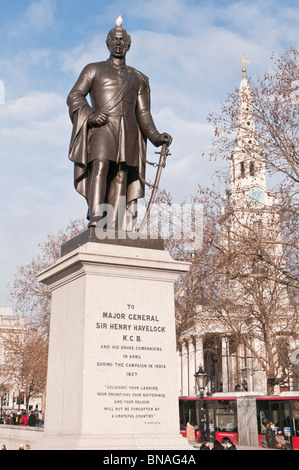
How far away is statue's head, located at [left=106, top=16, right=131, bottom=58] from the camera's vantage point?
344 inches

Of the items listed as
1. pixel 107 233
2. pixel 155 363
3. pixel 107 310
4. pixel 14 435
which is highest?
pixel 107 233

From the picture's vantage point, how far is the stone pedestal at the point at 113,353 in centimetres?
673

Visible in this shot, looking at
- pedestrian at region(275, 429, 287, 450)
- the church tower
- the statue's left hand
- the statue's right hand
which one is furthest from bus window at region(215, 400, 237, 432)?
the statue's right hand

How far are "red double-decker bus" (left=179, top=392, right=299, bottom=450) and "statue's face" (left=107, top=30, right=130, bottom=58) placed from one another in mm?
18659

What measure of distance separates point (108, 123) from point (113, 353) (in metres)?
3.47

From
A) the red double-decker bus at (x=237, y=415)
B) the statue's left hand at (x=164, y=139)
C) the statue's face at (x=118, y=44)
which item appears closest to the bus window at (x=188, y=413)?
the red double-decker bus at (x=237, y=415)

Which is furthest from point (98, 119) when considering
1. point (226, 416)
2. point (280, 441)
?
point (226, 416)

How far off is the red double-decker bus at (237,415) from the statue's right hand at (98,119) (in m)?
18.5

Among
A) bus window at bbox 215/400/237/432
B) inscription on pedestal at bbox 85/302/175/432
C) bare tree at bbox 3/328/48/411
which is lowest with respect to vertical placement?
bus window at bbox 215/400/237/432

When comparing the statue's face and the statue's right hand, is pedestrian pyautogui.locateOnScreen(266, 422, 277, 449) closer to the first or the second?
the statue's right hand

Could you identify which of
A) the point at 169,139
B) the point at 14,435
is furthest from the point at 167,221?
the point at 169,139

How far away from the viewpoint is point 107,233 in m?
7.81
